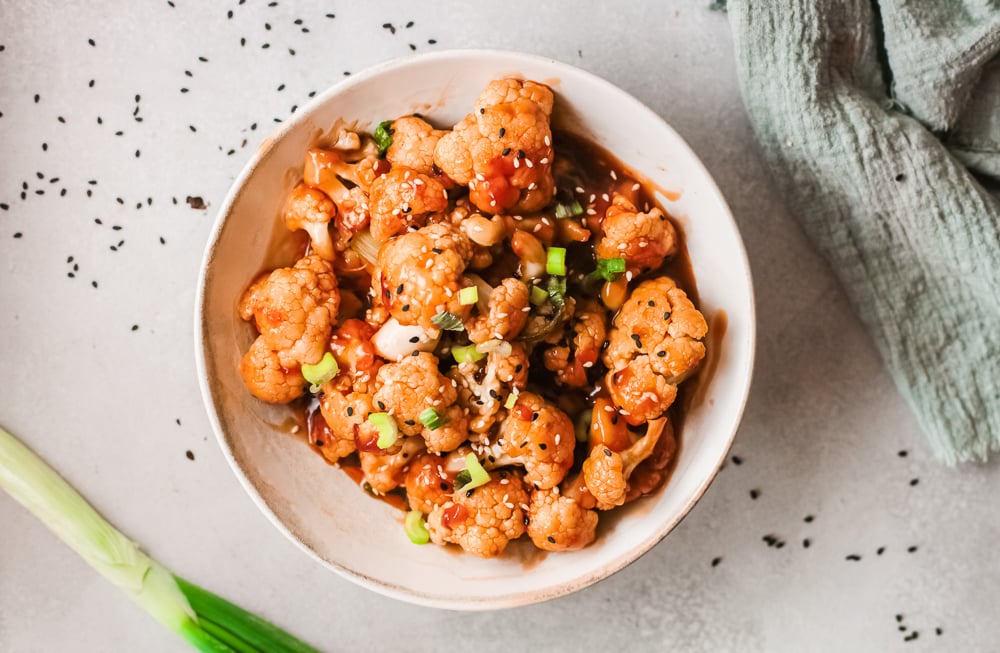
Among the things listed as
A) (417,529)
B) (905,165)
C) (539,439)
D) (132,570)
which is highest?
(905,165)

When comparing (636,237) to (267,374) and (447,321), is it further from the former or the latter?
(267,374)

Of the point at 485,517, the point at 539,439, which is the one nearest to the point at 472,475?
the point at 485,517

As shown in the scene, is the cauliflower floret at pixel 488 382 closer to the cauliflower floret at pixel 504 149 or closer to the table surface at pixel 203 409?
the cauliflower floret at pixel 504 149

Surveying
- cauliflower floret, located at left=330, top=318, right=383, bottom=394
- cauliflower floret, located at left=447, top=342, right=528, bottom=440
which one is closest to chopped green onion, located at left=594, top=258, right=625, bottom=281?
cauliflower floret, located at left=447, top=342, right=528, bottom=440

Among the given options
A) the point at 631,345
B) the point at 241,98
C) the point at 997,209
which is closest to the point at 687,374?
the point at 631,345

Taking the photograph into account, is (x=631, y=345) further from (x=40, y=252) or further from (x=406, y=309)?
(x=40, y=252)

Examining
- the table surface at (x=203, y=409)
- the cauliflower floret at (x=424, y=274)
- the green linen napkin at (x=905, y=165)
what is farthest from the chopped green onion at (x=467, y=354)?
the green linen napkin at (x=905, y=165)
